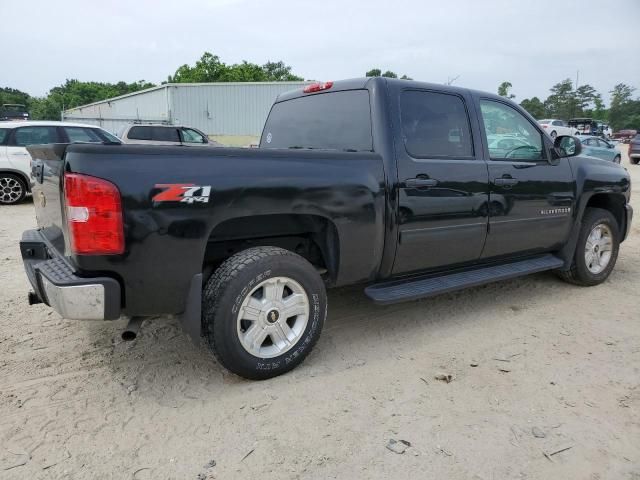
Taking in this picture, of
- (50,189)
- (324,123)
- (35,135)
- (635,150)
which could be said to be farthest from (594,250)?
(635,150)

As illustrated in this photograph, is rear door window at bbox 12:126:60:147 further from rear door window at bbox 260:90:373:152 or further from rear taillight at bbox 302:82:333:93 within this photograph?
rear taillight at bbox 302:82:333:93

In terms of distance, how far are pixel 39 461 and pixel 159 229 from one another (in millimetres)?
1201

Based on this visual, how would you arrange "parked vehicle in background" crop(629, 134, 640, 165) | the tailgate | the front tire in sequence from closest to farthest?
the tailgate < the front tire < "parked vehicle in background" crop(629, 134, 640, 165)

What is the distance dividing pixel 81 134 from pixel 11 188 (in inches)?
66.3

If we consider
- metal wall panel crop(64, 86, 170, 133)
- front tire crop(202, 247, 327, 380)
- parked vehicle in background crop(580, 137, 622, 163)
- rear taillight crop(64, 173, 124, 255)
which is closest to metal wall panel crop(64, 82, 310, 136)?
metal wall panel crop(64, 86, 170, 133)

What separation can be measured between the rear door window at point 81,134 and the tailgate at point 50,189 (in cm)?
699

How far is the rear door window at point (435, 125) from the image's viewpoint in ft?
11.3

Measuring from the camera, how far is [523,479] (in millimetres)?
2168

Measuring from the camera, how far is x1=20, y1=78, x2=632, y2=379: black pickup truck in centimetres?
242

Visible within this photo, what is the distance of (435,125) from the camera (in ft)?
11.8

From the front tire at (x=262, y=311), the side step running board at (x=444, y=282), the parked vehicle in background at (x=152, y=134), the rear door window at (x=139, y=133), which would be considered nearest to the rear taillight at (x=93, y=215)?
the front tire at (x=262, y=311)

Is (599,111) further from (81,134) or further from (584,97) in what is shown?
(81,134)

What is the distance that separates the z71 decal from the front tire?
18.2 inches

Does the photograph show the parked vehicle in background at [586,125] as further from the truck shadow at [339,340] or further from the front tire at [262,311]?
the front tire at [262,311]
